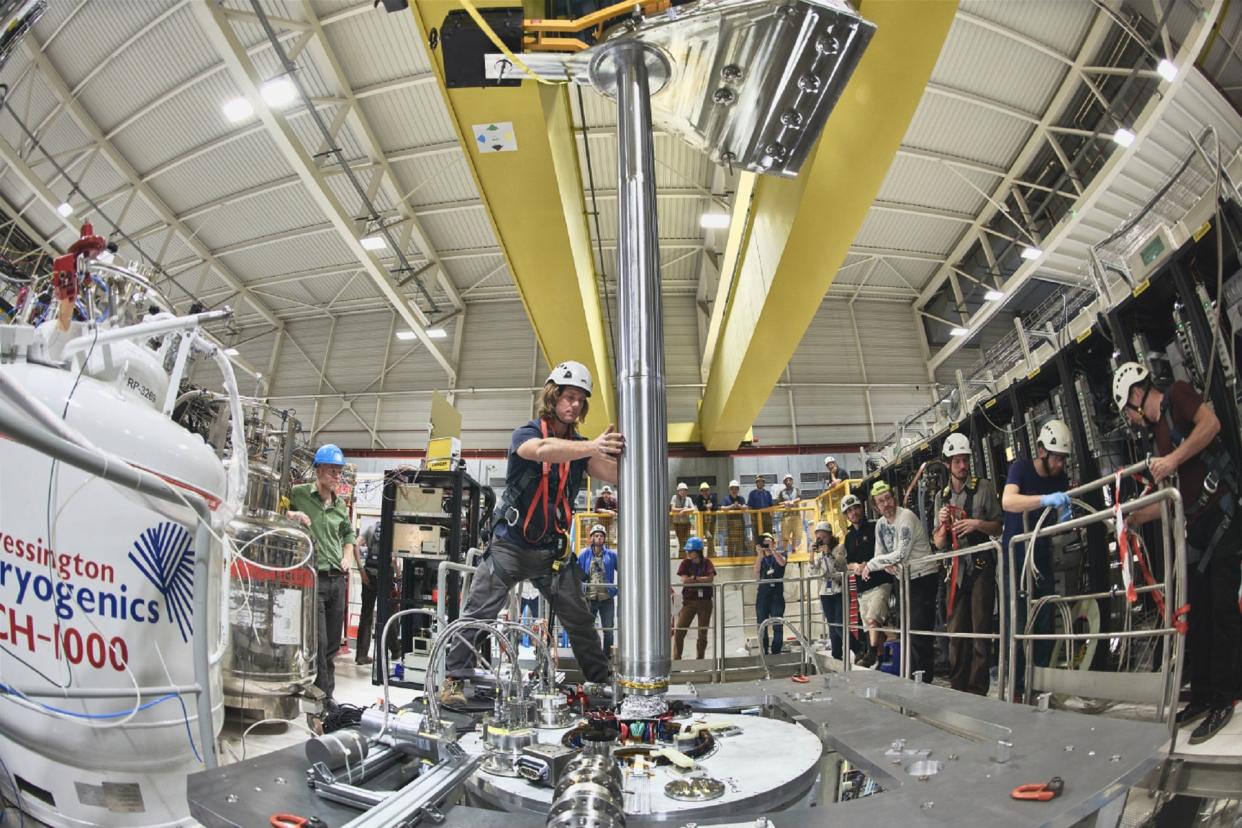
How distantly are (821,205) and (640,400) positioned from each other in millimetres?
3178

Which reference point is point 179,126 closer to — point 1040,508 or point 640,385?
point 640,385

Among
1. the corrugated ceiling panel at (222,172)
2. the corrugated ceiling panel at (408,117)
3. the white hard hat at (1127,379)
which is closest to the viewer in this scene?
the white hard hat at (1127,379)

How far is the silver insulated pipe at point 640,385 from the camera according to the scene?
175cm

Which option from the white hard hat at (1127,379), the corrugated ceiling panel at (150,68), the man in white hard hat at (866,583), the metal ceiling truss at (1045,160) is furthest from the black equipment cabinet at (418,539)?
the metal ceiling truss at (1045,160)

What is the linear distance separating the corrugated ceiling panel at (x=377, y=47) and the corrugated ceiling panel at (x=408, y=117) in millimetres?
362

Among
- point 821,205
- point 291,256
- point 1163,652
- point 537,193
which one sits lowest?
point 1163,652

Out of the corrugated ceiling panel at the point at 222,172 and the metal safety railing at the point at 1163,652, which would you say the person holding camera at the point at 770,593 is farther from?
the corrugated ceiling panel at the point at 222,172

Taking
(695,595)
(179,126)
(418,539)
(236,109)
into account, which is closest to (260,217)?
(179,126)

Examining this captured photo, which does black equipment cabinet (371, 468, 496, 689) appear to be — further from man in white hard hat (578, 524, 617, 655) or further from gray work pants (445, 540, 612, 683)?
gray work pants (445, 540, 612, 683)

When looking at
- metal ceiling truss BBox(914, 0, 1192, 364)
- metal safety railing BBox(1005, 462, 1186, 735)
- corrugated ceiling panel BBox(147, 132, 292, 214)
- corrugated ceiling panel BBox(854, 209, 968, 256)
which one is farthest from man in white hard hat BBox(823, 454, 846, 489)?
corrugated ceiling panel BBox(147, 132, 292, 214)

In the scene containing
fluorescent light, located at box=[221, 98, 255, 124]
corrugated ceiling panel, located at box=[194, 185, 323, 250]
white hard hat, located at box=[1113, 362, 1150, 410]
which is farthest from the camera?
corrugated ceiling panel, located at box=[194, 185, 323, 250]

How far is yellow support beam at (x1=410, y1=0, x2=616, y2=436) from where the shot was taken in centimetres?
386

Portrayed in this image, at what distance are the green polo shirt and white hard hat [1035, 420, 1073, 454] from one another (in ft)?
16.0

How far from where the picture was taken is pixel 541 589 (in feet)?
9.75
